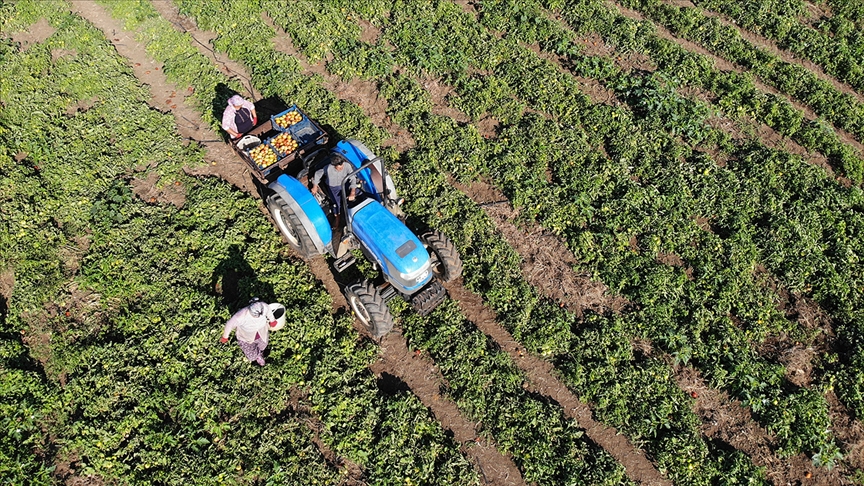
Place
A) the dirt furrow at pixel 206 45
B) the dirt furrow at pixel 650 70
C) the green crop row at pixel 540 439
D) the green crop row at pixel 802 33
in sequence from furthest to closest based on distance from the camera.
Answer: the green crop row at pixel 802 33 → the dirt furrow at pixel 206 45 → the dirt furrow at pixel 650 70 → the green crop row at pixel 540 439

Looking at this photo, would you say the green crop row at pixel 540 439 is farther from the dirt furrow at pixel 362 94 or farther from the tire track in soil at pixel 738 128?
the tire track in soil at pixel 738 128

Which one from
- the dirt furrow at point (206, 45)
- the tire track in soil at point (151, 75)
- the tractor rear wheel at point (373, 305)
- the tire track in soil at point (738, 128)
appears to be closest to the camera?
the tractor rear wheel at point (373, 305)

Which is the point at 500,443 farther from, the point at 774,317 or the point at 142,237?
the point at 142,237

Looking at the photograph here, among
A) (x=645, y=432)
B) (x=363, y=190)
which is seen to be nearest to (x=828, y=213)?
(x=645, y=432)

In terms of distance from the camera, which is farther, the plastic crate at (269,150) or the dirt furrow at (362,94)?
the dirt furrow at (362,94)

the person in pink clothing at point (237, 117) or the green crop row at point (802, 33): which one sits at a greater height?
the green crop row at point (802, 33)

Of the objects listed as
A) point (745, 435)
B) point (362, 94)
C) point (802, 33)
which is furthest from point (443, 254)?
point (802, 33)

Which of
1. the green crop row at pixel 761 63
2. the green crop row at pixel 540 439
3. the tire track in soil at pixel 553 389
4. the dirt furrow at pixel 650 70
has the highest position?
the green crop row at pixel 761 63

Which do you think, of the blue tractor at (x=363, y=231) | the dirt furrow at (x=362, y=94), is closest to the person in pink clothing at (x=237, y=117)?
the blue tractor at (x=363, y=231)
